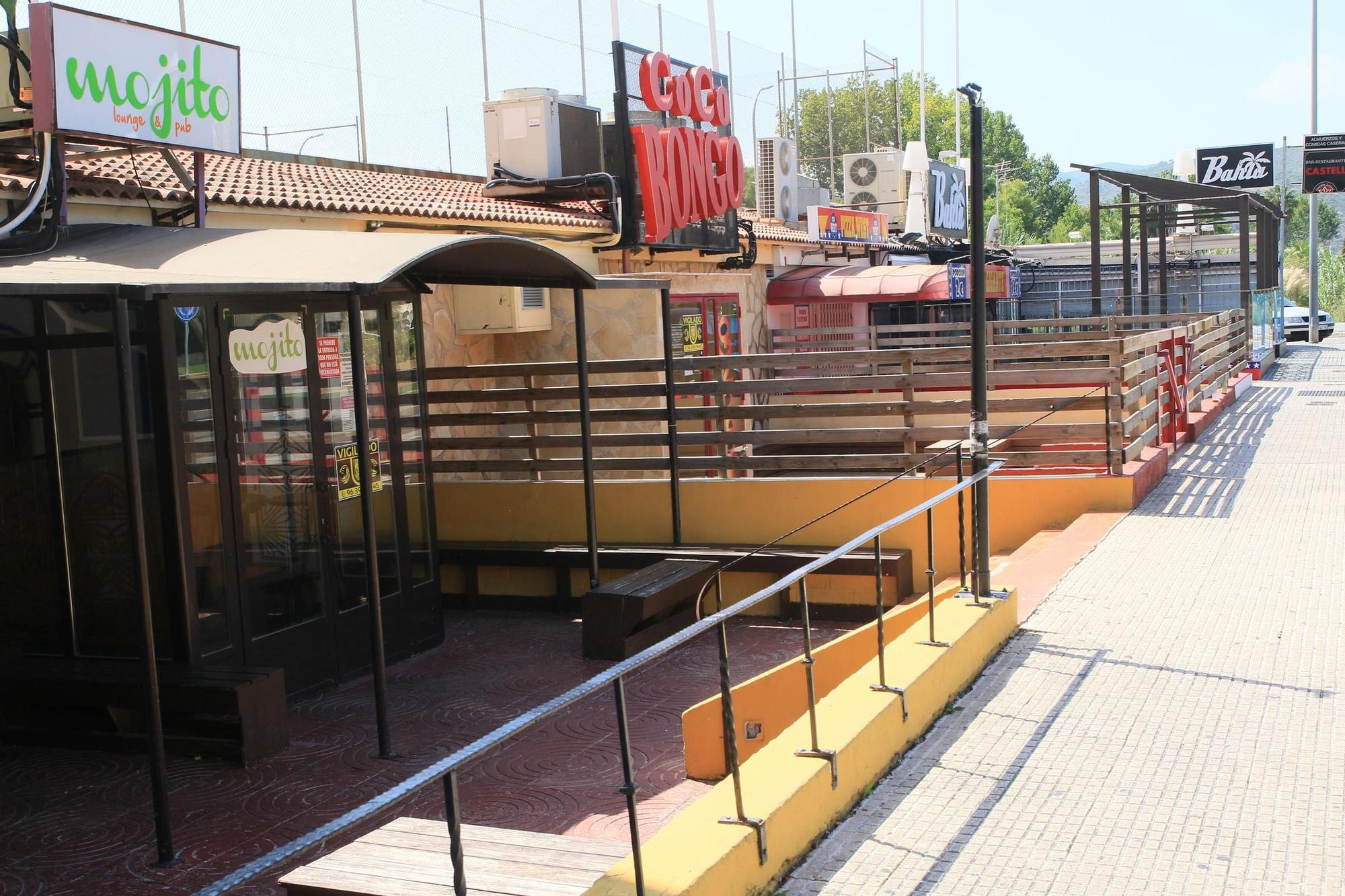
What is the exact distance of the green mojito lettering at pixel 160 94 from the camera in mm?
7863

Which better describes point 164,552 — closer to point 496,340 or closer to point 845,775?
point 845,775

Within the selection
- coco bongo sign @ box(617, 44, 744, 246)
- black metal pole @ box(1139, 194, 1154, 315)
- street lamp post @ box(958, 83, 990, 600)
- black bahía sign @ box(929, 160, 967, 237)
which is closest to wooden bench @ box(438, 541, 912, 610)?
street lamp post @ box(958, 83, 990, 600)

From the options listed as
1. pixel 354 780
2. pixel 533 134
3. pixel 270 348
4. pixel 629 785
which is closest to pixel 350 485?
pixel 270 348

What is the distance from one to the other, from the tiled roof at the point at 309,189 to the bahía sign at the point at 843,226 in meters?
6.88

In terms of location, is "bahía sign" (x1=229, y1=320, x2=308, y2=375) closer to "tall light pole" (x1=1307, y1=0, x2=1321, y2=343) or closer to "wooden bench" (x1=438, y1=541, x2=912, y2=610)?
"wooden bench" (x1=438, y1=541, x2=912, y2=610)

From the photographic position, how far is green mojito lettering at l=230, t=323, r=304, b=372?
7926 mm

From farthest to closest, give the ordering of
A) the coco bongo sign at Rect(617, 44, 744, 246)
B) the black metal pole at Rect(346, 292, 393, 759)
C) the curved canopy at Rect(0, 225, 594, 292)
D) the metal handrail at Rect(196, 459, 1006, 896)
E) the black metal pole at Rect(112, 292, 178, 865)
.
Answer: the coco bongo sign at Rect(617, 44, 744, 246) → the black metal pole at Rect(346, 292, 393, 759) → the curved canopy at Rect(0, 225, 594, 292) → the black metal pole at Rect(112, 292, 178, 865) → the metal handrail at Rect(196, 459, 1006, 896)

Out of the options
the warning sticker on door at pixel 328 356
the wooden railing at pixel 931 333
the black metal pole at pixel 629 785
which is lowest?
the black metal pole at pixel 629 785

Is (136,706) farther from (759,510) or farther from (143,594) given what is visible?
(759,510)

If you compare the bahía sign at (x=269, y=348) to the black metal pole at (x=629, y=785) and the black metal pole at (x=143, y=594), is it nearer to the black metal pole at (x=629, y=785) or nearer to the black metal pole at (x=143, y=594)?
the black metal pole at (x=143, y=594)

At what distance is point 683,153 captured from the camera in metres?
17.1

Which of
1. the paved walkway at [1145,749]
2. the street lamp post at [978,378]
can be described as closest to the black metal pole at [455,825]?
the paved walkway at [1145,749]

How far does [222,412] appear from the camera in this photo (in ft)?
25.6

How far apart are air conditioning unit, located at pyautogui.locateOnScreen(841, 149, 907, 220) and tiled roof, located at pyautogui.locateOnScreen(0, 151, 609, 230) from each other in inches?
638
